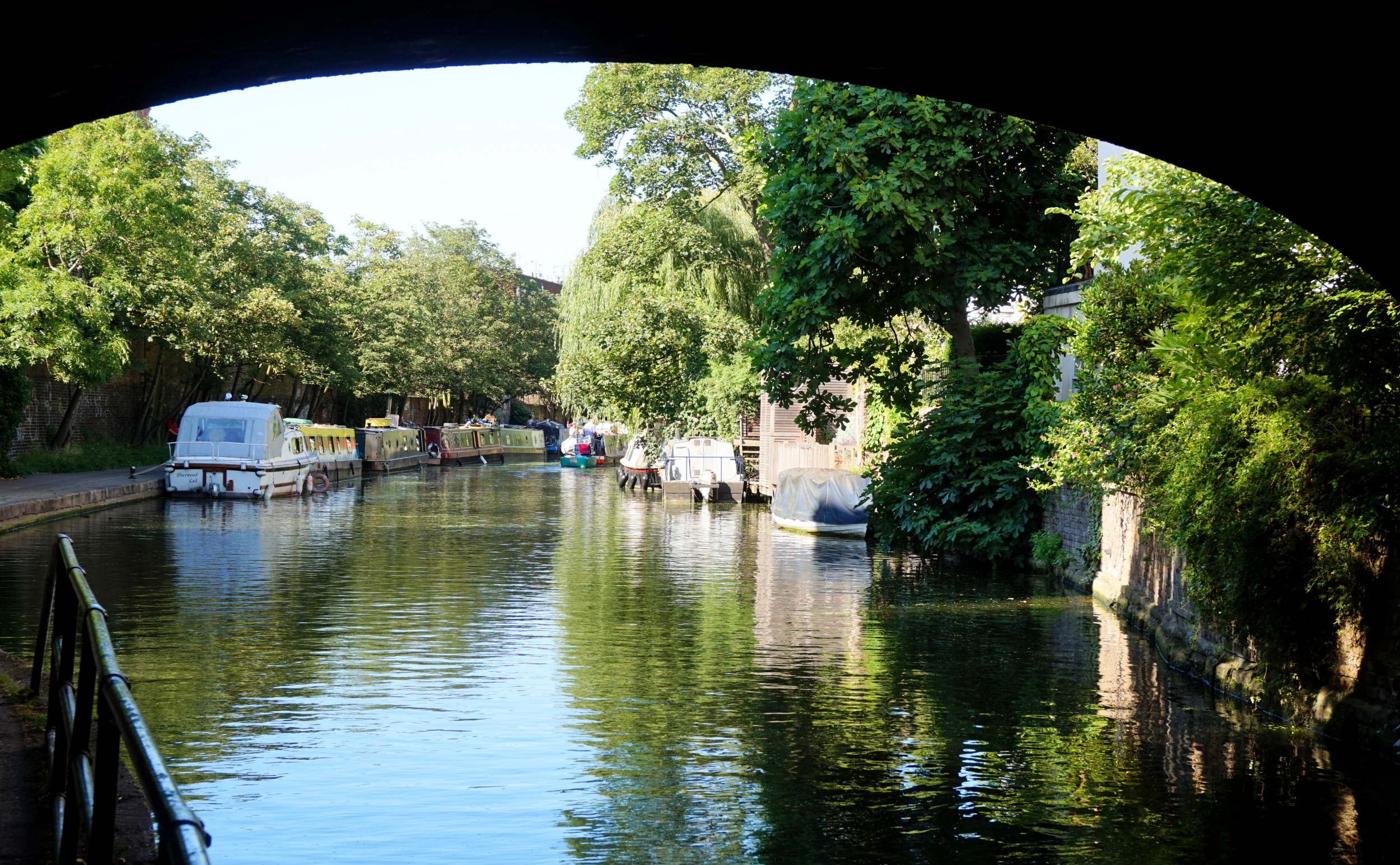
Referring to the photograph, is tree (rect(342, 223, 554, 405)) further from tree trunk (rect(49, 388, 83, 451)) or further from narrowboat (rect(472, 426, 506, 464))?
tree trunk (rect(49, 388, 83, 451))

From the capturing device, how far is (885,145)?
21891 millimetres

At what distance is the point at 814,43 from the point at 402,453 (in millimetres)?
57045

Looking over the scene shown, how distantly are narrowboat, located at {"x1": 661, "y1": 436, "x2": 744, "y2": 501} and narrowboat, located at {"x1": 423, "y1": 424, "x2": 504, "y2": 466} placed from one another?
999 inches

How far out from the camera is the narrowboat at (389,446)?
5481cm

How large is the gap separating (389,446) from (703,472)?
20727 mm

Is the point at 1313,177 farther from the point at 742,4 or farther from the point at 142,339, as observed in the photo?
the point at 142,339

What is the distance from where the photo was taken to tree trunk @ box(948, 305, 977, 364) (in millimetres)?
24172

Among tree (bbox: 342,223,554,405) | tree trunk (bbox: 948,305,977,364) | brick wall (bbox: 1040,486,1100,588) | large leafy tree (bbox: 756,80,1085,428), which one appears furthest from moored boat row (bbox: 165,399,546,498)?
brick wall (bbox: 1040,486,1100,588)

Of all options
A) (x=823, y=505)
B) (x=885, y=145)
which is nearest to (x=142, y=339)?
(x=823, y=505)

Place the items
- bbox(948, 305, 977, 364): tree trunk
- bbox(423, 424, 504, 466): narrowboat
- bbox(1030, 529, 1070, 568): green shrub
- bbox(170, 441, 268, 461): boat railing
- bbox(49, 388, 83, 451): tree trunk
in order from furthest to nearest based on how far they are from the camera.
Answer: bbox(423, 424, 504, 466): narrowboat < bbox(49, 388, 83, 451): tree trunk < bbox(170, 441, 268, 461): boat railing < bbox(948, 305, 977, 364): tree trunk < bbox(1030, 529, 1070, 568): green shrub

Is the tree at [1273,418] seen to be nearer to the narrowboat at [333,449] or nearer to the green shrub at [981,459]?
the green shrub at [981,459]

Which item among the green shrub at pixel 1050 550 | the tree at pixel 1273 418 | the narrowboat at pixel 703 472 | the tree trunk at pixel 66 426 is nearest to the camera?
the tree at pixel 1273 418

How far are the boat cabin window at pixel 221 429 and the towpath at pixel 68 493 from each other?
5.08 ft

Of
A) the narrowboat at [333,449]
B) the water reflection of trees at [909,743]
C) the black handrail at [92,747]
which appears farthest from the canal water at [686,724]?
the narrowboat at [333,449]
